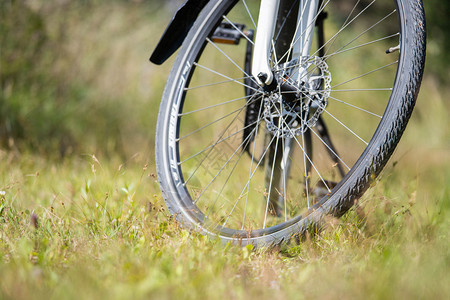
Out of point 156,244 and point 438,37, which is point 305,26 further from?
point 438,37

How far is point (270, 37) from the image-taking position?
5.74ft

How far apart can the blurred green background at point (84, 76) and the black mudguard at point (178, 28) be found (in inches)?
49.4

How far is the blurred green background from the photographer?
11.1ft

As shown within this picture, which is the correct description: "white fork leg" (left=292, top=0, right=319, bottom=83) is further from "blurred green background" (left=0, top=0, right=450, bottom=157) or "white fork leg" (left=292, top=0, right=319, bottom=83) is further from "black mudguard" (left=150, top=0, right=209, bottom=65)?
"blurred green background" (left=0, top=0, right=450, bottom=157)

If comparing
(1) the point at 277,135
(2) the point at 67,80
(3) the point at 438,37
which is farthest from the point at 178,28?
(3) the point at 438,37

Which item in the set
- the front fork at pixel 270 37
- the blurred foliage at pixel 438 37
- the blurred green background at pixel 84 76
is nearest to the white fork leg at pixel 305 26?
the front fork at pixel 270 37

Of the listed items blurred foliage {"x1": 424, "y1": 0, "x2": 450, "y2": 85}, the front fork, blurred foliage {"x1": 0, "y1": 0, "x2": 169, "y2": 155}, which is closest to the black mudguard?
the front fork

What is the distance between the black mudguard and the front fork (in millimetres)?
367

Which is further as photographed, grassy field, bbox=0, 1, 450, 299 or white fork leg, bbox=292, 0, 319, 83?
white fork leg, bbox=292, 0, 319, 83

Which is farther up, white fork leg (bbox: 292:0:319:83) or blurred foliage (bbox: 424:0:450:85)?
blurred foliage (bbox: 424:0:450:85)

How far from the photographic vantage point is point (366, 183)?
4.64ft

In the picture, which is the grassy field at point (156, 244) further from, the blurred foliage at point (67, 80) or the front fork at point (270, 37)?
the front fork at point (270, 37)

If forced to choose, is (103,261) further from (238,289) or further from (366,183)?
(366,183)

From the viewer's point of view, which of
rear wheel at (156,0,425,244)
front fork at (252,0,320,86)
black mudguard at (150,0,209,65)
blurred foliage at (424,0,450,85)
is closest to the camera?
rear wheel at (156,0,425,244)
